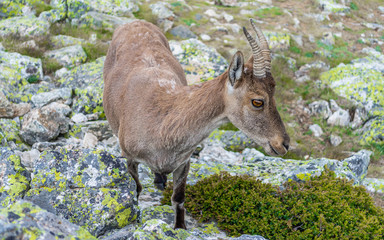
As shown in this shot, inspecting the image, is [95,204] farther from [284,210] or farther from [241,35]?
[241,35]

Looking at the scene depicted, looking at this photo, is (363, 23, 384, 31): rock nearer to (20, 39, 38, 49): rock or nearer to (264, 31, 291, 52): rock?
(264, 31, 291, 52): rock

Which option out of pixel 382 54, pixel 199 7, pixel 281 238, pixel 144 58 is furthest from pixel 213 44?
pixel 281 238

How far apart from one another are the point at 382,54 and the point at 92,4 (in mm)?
14958

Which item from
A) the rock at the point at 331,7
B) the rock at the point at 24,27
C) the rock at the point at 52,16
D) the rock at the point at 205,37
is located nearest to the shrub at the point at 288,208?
the rock at the point at 24,27

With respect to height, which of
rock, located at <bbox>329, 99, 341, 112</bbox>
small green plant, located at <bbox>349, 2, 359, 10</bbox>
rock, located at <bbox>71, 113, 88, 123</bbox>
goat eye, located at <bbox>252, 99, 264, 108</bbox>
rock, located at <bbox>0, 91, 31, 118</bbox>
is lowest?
Result: rock, located at <bbox>329, 99, 341, 112</bbox>

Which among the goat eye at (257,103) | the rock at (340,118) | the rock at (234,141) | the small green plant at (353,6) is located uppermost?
the goat eye at (257,103)

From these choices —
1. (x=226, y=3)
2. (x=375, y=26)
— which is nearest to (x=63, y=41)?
(x=226, y=3)

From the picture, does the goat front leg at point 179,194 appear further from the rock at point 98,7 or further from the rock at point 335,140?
the rock at point 98,7

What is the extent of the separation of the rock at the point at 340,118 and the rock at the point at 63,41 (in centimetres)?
1031

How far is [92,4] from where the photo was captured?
54.4 feet

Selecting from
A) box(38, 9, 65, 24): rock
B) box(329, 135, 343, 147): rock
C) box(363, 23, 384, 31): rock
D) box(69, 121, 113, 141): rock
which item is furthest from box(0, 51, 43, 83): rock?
box(363, 23, 384, 31): rock

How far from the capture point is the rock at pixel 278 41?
55.0 ft

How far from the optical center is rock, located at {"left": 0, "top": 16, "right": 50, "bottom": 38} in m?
13.1

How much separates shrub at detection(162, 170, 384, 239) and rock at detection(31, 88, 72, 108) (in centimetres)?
540
